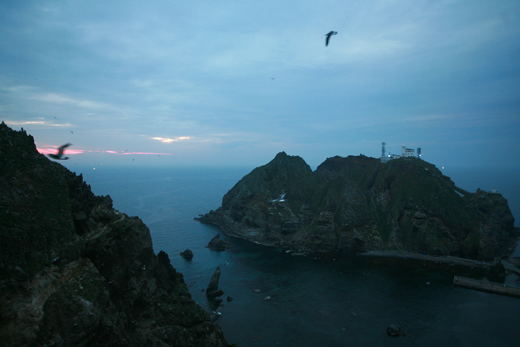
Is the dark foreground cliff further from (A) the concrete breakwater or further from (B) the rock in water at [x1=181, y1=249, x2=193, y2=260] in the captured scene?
(A) the concrete breakwater

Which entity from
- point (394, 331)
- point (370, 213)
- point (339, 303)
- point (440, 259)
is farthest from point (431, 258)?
point (394, 331)

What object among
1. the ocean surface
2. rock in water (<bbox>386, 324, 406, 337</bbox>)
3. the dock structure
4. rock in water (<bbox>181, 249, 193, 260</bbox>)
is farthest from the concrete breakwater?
rock in water (<bbox>181, 249, 193, 260</bbox>)

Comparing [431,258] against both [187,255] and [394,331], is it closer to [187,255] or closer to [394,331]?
[394,331]

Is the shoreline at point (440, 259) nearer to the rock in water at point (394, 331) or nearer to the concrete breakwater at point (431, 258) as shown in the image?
the concrete breakwater at point (431, 258)

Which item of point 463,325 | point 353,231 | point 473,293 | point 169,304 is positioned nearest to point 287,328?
point 169,304

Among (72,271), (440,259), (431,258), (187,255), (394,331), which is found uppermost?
(72,271)

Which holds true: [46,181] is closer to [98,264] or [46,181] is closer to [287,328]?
[98,264]
